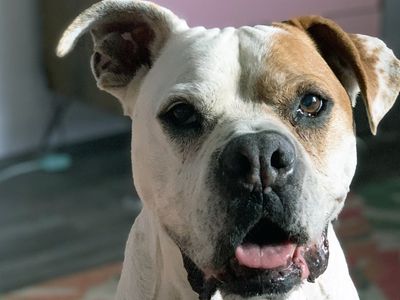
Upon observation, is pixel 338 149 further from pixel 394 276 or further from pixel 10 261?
pixel 10 261

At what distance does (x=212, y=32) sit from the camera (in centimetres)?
185

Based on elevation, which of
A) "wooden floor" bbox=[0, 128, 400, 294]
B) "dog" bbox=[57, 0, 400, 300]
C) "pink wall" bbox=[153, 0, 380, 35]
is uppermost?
"dog" bbox=[57, 0, 400, 300]

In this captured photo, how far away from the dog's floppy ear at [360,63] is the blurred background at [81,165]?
4.59ft

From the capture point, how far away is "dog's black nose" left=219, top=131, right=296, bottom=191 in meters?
1.53

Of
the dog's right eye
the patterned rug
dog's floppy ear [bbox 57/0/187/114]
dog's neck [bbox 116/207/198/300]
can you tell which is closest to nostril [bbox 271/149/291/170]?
the dog's right eye

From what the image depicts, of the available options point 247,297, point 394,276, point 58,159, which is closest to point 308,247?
point 247,297

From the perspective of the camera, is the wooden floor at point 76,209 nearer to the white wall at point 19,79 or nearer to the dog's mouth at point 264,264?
the white wall at point 19,79

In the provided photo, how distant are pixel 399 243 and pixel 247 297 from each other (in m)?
2.03

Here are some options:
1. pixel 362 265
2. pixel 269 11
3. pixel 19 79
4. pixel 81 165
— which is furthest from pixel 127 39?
pixel 19 79

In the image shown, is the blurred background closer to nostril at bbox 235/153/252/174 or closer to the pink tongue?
the pink tongue

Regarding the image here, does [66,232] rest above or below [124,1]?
below

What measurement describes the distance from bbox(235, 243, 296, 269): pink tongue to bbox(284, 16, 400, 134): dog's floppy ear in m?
0.38

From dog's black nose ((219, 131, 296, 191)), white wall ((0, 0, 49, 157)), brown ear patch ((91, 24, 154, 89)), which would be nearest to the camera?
dog's black nose ((219, 131, 296, 191))

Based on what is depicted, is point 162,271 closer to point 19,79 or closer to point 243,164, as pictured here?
point 243,164
